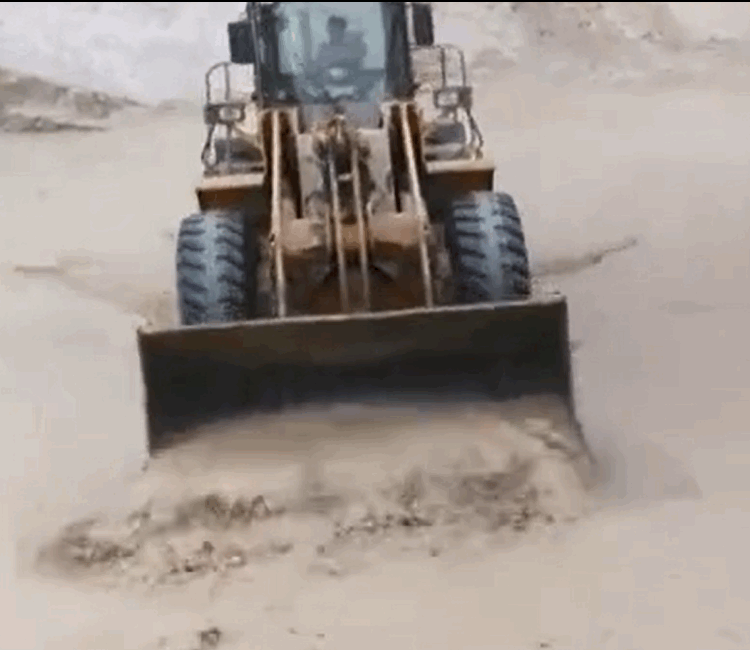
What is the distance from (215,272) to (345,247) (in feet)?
1.77

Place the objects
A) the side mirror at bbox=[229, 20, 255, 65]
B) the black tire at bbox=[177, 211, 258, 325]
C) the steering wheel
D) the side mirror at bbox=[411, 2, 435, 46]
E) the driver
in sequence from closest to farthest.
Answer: the black tire at bbox=[177, 211, 258, 325], the steering wheel, the driver, the side mirror at bbox=[229, 20, 255, 65], the side mirror at bbox=[411, 2, 435, 46]

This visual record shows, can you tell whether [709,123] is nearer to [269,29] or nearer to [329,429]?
[269,29]

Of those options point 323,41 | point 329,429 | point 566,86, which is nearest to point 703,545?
point 329,429

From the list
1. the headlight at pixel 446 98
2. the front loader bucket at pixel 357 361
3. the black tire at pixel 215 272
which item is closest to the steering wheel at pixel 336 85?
the headlight at pixel 446 98

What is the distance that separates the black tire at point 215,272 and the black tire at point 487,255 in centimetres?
78

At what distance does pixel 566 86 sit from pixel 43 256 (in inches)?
241

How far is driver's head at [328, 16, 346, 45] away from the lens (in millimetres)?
7508

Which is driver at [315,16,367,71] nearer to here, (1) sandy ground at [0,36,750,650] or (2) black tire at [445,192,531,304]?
(2) black tire at [445,192,531,304]

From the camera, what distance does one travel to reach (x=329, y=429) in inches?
236

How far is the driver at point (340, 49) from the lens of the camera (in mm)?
7418

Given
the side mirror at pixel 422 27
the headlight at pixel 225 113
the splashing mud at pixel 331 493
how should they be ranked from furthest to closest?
the side mirror at pixel 422 27 → the headlight at pixel 225 113 → the splashing mud at pixel 331 493

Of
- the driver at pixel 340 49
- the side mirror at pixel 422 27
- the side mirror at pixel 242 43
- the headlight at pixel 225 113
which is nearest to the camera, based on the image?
the headlight at pixel 225 113

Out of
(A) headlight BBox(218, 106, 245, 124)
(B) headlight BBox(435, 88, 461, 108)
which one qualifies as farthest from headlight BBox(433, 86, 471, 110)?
(A) headlight BBox(218, 106, 245, 124)

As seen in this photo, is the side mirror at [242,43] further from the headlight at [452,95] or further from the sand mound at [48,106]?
the sand mound at [48,106]
